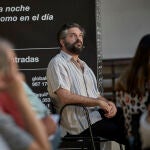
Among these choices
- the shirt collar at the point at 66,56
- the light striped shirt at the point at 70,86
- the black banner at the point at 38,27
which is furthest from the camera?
the black banner at the point at 38,27

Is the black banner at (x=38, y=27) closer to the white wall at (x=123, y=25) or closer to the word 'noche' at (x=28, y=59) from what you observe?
the word 'noche' at (x=28, y=59)

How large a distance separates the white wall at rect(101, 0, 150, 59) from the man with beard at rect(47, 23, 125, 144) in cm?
281

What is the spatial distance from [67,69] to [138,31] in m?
3.09

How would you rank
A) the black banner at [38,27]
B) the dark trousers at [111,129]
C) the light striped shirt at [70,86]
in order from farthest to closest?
the black banner at [38,27] → the light striped shirt at [70,86] → the dark trousers at [111,129]

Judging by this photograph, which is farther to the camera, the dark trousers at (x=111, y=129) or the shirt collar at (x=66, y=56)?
the shirt collar at (x=66, y=56)

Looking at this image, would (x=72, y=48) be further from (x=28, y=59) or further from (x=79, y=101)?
(x=28, y=59)

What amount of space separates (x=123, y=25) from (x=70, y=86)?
10.2 ft

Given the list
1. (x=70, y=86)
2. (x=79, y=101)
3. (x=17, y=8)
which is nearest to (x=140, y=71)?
(x=79, y=101)

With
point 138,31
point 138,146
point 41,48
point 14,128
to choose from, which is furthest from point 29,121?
point 138,31

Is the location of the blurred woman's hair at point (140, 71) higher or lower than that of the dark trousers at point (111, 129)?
higher

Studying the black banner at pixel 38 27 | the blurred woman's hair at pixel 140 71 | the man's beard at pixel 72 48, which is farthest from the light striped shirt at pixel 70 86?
the blurred woman's hair at pixel 140 71

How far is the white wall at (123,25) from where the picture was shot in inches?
280

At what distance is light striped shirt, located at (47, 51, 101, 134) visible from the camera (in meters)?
4.25

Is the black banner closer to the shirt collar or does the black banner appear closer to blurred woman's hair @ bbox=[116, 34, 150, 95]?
the shirt collar
